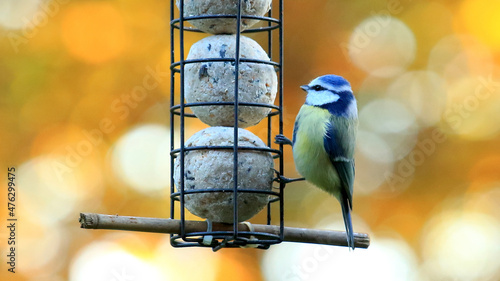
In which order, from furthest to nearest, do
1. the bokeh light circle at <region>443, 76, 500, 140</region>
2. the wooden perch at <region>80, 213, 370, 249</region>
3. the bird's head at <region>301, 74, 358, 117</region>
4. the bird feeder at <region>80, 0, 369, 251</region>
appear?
the bokeh light circle at <region>443, 76, 500, 140</region>
the bird's head at <region>301, 74, 358, 117</region>
the bird feeder at <region>80, 0, 369, 251</region>
the wooden perch at <region>80, 213, 370, 249</region>

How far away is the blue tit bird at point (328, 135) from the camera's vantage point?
4.18 m

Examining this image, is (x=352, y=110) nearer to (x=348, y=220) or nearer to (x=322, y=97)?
(x=322, y=97)

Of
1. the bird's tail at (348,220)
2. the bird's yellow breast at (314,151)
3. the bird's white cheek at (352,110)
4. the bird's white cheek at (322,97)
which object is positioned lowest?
the bird's tail at (348,220)

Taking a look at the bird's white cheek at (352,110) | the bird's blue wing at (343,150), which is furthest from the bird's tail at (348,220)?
the bird's white cheek at (352,110)

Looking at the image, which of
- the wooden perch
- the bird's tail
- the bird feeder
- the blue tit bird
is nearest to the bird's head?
the blue tit bird

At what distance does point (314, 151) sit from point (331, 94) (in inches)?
13.5

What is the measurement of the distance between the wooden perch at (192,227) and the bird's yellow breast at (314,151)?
0.44m

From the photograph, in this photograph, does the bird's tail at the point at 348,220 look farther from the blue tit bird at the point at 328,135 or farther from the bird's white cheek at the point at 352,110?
the bird's white cheek at the point at 352,110

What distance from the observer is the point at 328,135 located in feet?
13.7

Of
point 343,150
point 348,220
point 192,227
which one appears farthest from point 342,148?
point 192,227

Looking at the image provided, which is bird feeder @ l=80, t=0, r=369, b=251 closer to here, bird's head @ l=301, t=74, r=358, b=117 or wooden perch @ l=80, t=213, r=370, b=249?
wooden perch @ l=80, t=213, r=370, b=249

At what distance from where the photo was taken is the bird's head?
4156 millimetres

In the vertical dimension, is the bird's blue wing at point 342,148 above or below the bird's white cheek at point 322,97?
below

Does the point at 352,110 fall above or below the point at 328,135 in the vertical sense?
above
